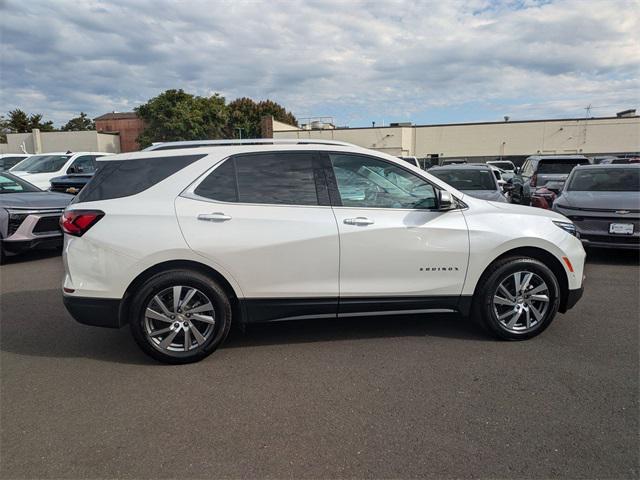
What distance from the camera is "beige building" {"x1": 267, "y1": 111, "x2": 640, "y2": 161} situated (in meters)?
47.3

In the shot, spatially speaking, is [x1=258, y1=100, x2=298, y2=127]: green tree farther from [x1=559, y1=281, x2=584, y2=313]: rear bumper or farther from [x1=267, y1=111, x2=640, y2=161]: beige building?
[x1=559, y1=281, x2=584, y2=313]: rear bumper

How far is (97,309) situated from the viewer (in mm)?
3635

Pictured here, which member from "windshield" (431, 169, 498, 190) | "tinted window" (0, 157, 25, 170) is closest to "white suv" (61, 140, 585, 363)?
"windshield" (431, 169, 498, 190)

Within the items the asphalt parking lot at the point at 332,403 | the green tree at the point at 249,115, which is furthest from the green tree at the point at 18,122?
the asphalt parking lot at the point at 332,403

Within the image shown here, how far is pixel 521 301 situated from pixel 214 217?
113 inches

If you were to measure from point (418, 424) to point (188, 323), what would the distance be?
197 centimetres

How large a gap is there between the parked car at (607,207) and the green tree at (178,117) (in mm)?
39485

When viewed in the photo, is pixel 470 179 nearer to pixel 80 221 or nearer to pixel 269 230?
pixel 269 230

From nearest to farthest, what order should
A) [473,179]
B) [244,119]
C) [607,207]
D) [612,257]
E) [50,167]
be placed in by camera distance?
[607,207] < [612,257] < [473,179] < [50,167] < [244,119]

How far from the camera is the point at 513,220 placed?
13.6 ft

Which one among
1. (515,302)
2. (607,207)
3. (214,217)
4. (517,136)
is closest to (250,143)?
(214,217)

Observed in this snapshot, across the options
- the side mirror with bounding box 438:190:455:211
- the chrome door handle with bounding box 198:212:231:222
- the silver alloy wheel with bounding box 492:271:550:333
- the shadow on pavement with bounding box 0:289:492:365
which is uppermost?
the side mirror with bounding box 438:190:455:211

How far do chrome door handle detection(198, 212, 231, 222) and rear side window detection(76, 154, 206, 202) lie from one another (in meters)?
0.50

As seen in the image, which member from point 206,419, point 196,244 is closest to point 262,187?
point 196,244
